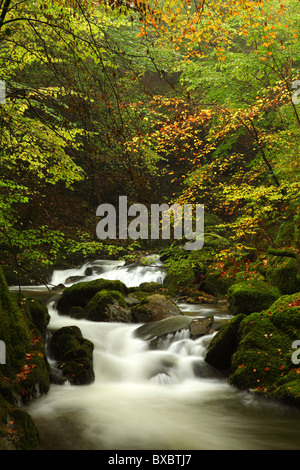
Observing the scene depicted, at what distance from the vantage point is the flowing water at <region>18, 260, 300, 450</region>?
13.3ft

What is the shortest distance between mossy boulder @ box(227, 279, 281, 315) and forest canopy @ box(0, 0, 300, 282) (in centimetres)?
108

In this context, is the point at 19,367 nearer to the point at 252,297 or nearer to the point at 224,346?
the point at 224,346

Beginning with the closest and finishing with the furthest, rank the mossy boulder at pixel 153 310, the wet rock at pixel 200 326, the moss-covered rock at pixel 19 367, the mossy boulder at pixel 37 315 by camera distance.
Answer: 1. the moss-covered rock at pixel 19 367
2. the mossy boulder at pixel 37 315
3. the wet rock at pixel 200 326
4. the mossy boulder at pixel 153 310

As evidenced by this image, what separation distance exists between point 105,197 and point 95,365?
1457cm

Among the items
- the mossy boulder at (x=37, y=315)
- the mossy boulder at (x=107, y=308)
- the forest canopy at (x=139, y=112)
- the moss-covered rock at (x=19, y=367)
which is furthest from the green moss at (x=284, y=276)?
the moss-covered rock at (x=19, y=367)

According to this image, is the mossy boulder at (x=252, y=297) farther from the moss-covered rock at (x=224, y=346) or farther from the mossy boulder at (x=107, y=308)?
the mossy boulder at (x=107, y=308)

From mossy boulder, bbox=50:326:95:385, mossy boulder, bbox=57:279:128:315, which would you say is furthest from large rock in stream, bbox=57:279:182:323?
mossy boulder, bbox=50:326:95:385

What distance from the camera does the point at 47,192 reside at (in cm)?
1576

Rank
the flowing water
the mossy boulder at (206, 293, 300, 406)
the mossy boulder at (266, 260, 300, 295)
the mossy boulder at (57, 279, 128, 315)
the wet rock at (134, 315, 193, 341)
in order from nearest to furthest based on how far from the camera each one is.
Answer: the flowing water < the mossy boulder at (206, 293, 300, 406) < the wet rock at (134, 315, 193, 341) < the mossy boulder at (266, 260, 300, 295) < the mossy boulder at (57, 279, 128, 315)

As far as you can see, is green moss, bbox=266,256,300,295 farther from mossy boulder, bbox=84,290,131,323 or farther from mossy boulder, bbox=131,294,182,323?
mossy boulder, bbox=84,290,131,323

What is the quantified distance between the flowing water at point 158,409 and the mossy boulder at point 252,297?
4.79 ft

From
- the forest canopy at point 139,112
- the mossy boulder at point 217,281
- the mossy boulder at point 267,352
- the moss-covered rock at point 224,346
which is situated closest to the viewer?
the forest canopy at point 139,112

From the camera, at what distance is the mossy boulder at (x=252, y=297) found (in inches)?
304

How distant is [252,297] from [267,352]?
2663 millimetres
